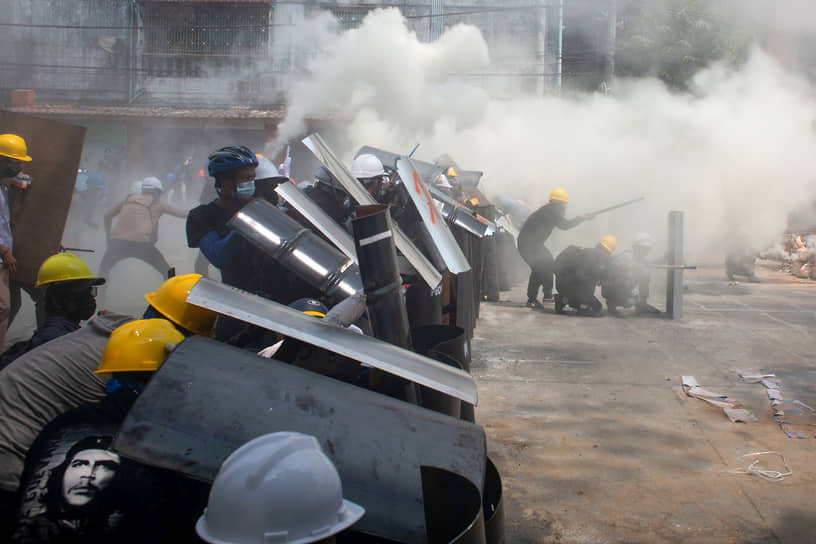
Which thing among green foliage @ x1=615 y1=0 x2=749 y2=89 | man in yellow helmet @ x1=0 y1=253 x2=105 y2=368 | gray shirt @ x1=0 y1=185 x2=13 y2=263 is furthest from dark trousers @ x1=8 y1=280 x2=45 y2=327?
green foliage @ x1=615 y1=0 x2=749 y2=89

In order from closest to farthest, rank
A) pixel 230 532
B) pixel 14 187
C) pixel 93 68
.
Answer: pixel 230 532 < pixel 14 187 < pixel 93 68

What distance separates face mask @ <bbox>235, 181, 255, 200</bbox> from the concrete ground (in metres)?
1.86

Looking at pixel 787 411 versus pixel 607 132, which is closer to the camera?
pixel 787 411

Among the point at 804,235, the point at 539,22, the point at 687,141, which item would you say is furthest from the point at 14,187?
the point at 539,22

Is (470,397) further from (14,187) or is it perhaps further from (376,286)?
(14,187)

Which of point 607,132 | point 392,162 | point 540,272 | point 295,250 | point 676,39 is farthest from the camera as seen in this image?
point 676,39

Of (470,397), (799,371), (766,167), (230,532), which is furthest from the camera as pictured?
(766,167)

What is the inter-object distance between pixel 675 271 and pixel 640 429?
138 inches

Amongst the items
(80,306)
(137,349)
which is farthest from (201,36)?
(137,349)

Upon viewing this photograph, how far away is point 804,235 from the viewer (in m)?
14.3

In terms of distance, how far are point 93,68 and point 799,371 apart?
74.3ft

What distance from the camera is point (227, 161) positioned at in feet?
10.6

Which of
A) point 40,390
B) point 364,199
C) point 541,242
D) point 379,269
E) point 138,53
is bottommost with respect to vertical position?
point 40,390

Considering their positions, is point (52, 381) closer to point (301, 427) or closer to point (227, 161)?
point (301, 427)
